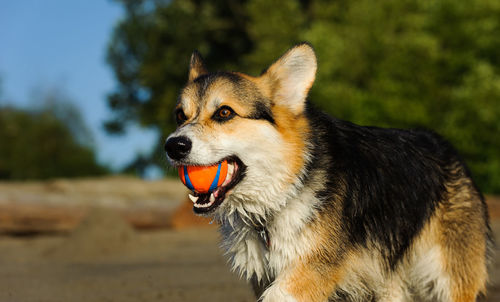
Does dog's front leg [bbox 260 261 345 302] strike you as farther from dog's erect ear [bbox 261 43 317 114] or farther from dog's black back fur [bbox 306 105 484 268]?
dog's erect ear [bbox 261 43 317 114]

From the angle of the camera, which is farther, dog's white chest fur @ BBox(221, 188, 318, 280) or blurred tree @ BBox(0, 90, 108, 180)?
blurred tree @ BBox(0, 90, 108, 180)

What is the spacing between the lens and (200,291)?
23.5ft

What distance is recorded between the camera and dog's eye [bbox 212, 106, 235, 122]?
169 inches

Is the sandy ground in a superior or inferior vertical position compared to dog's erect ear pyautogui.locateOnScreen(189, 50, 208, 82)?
inferior

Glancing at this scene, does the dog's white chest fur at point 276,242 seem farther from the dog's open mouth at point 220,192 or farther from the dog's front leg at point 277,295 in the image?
the dog's open mouth at point 220,192

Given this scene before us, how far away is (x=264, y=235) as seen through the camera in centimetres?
420

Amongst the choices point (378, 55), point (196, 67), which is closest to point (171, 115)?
point (378, 55)

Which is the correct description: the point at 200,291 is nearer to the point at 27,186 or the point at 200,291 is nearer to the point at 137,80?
the point at 27,186

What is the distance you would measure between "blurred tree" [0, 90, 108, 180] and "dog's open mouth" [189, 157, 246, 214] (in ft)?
109

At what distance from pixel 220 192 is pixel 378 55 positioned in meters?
22.5

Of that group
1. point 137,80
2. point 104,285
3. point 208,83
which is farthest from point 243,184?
point 137,80

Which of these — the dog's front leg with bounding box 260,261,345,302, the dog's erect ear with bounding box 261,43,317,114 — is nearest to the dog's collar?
the dog's front leg with bounding box 260,261,345,302

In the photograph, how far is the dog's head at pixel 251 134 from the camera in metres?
4.14

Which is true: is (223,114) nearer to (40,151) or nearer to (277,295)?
(277,295)
